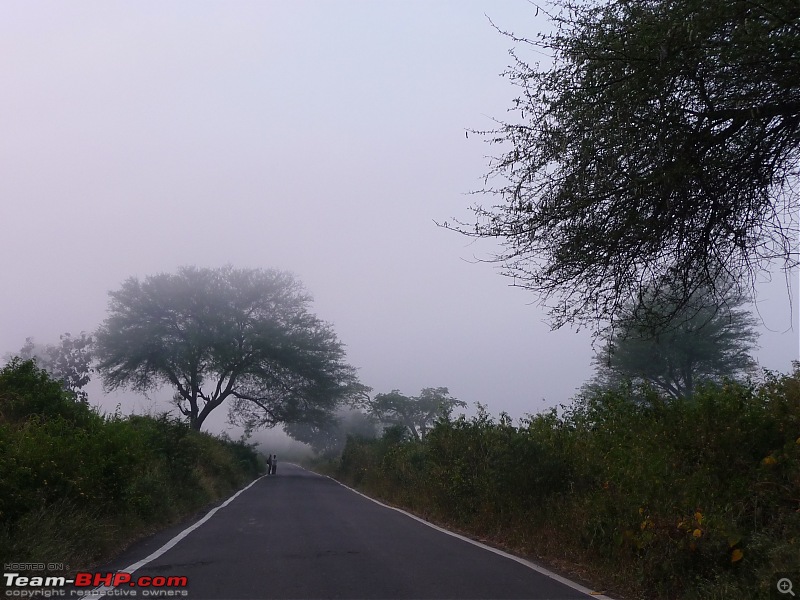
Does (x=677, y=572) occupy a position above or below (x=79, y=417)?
below

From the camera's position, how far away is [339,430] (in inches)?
2024

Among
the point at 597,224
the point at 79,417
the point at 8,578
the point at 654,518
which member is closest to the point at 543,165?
the point at 597,224

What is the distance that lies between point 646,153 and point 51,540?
823 centimetres

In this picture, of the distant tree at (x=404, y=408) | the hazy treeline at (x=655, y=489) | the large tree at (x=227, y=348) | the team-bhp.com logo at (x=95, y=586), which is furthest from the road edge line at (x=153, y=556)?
the distant tree at (x=404, y=408)

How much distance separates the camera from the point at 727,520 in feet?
24.8

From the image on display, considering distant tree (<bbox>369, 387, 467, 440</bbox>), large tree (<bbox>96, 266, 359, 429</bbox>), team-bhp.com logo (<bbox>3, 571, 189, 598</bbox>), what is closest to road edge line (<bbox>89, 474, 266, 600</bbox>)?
team-bhp.com logo (<bbox>3, 571, 189, 598</bbox>)

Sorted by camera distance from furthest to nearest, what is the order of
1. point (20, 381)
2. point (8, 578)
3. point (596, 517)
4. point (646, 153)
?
point (20, 381) → point (596, 517) → point (646, 153) → point (8, 578)

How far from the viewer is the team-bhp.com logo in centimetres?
719

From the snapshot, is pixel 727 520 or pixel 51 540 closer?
pixel 727 520

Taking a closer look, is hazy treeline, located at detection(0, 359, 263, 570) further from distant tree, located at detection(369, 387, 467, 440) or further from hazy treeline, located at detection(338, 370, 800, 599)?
distant tree, located at detection(369, 387, 467, 440)

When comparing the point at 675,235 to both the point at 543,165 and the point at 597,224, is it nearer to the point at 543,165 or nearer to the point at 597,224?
the point at 597,224

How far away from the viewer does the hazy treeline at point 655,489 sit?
24.2 feet

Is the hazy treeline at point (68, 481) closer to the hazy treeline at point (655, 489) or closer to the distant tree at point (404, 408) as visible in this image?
the hazy treeline at point (655, 489)

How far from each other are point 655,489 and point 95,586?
6555mm
